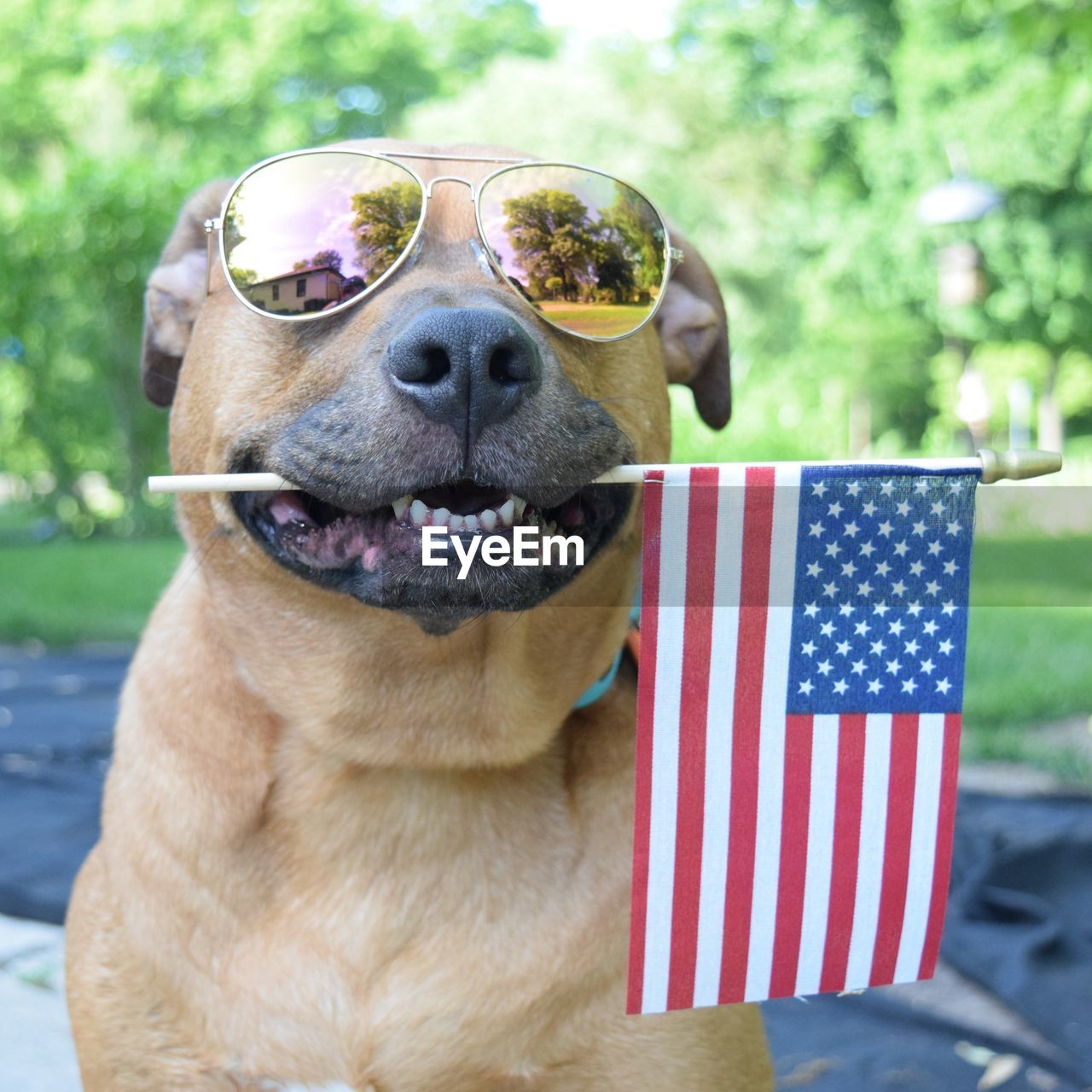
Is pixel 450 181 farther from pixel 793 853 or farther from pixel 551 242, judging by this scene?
pixel 793 853

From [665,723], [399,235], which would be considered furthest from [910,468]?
[399,235]

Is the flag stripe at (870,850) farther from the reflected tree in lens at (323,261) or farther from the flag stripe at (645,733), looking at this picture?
the reflected tree in lens at (323,261)

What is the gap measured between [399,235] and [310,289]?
0.18 metres

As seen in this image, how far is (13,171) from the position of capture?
29375mm

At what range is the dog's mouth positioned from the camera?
1814mm

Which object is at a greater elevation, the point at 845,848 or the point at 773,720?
the point at 773,720

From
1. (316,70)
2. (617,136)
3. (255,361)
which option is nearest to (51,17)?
(316,70)

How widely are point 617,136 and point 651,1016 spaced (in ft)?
83.6

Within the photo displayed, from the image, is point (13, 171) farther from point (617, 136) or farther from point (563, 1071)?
point (563, 1071)

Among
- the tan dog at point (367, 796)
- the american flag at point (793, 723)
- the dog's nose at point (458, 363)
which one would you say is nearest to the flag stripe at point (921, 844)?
the american flag at point (793, 723)

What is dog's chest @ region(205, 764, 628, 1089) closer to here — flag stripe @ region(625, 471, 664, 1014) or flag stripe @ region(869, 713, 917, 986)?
flag stripe @ region(625, 471, 664, 1014)

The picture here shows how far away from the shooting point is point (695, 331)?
273 centimetres

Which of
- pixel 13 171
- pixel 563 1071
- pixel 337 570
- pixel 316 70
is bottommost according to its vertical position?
pixel 563 1071

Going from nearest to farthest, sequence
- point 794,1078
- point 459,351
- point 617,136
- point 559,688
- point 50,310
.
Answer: point 459,351 → point 559,688 → point 794,1078 → point 50,310 → point 617,136
